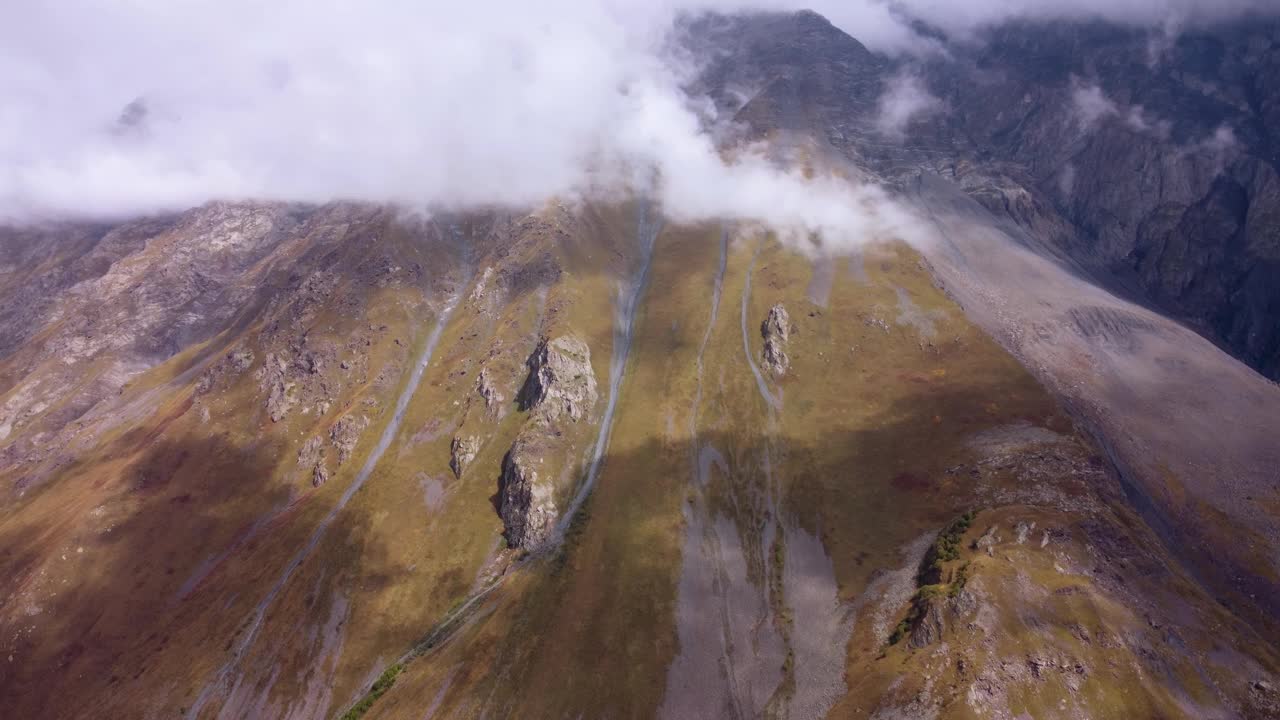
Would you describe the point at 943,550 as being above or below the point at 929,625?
below

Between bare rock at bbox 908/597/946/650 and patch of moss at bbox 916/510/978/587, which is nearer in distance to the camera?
bare rock at bbox 908/597/946/650

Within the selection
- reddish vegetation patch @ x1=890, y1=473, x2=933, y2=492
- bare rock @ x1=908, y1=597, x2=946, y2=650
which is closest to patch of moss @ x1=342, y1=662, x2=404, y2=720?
bare rock @ x1=908, y1=597, x2=946, y2=650

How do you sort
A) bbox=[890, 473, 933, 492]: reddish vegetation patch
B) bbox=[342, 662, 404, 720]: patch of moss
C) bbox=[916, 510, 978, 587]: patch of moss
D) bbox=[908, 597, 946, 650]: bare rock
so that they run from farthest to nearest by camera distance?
bbox=[890, 473, 933, 492]: reddish vegetation patch
bbox=[342, 662, 404, 720]: patch of moss
bbox=[916, 510, 978, 587]: patch of moss
bbox=[908, 597, 946, 650]: bare rock

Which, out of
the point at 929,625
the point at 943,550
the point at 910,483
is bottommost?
the point at 910,483

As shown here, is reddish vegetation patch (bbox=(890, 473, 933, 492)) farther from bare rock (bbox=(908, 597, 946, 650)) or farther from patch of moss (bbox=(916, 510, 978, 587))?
bare rock (bbox=(908, 597, 946, 650))

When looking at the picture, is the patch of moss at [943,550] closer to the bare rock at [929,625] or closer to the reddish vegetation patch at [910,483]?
the bare rock at [929,625]

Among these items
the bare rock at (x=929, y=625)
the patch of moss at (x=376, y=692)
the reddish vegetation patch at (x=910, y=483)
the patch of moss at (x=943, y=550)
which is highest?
the bare rock at (x=929, y=625)

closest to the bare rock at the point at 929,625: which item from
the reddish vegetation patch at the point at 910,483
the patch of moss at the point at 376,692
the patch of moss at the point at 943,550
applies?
the patch of moss at the point at 943,550

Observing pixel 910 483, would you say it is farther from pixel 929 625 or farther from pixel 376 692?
pixel 376 692

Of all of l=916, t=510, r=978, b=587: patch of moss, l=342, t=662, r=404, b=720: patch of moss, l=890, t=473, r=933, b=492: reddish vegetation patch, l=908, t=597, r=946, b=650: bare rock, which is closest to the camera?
l=908, t=597, r=946, b=650: bare rock

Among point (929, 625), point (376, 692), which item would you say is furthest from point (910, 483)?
point (376, 692)

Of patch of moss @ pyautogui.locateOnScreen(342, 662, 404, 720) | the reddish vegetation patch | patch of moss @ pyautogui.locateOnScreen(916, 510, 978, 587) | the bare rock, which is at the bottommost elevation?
patch of moss @ pyautogui.locateOnScreen(342, 662, 404, 720)

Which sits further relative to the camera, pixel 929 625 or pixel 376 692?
pixel 376 692
